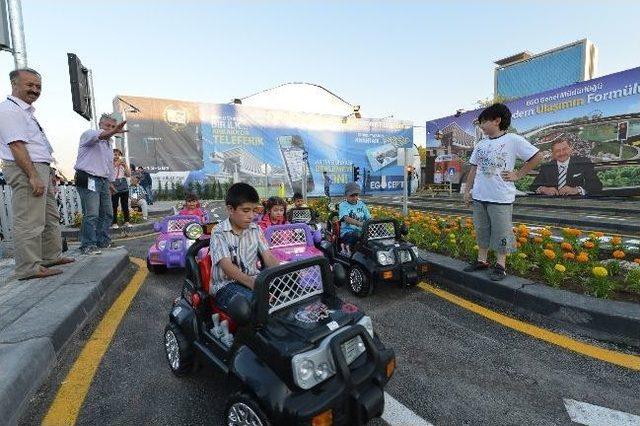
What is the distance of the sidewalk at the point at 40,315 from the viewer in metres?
2.11

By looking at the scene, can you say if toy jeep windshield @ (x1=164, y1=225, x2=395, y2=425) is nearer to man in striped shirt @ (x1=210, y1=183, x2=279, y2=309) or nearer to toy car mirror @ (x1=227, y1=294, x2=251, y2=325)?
Result: toy car mirror @ (x1=227, y1=294, x2=251, y2=325)

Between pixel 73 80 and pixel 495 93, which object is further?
pixel 495 93

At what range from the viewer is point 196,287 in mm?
2516

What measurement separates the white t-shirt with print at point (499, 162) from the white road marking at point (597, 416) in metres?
2.24

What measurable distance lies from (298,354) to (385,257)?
8.35 ft

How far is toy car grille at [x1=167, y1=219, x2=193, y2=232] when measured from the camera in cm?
565

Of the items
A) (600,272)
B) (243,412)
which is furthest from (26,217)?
(600,272)

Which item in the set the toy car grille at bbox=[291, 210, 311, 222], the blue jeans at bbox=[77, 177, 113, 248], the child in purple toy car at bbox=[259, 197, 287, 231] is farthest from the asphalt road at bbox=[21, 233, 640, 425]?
the toy car grille at bbox=[291, 210, 311, 222]

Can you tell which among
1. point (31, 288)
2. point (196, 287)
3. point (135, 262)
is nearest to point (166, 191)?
point (135, 262)

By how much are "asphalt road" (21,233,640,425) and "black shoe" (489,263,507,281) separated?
2.16 ft

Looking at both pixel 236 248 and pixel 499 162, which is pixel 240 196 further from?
pixel 499 162

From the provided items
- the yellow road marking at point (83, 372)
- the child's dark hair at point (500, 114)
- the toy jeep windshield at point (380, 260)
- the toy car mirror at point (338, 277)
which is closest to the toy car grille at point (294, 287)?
the toy car mirror at point (338, 277)

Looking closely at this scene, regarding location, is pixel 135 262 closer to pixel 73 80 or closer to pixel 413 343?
pixel 73 80

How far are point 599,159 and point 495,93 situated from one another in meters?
27.1
